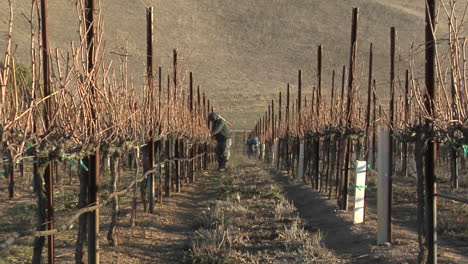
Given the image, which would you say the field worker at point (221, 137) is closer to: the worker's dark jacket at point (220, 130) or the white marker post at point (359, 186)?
the worker's dark jacket at point (220, 130)

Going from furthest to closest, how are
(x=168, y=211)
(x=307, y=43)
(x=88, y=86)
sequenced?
(x=307, y=43)
(x=168, y=211)
(x=88, y=86)

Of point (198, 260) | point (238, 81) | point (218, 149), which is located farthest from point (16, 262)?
point (238, 81)

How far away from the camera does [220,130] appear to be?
27.2 metres

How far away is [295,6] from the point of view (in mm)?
92312

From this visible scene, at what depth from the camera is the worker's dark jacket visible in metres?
26.7

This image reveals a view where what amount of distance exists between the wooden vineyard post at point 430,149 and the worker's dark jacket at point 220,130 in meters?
18.3

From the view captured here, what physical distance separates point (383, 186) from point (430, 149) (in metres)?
1.98

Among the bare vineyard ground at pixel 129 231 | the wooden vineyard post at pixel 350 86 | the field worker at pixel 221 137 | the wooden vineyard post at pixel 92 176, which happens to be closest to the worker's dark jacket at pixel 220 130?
the field worker at pixel 221 137

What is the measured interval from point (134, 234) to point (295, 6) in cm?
8392

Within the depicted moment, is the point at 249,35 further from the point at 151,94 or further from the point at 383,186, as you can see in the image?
the point at 383,186

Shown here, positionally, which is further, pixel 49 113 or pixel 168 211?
pixel 168 211

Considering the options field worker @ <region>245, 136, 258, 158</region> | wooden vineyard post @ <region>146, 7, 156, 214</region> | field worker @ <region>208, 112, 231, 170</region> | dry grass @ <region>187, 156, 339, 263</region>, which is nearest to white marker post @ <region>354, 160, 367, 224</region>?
dry grass @ <region>187, 156, 339, 263</region>

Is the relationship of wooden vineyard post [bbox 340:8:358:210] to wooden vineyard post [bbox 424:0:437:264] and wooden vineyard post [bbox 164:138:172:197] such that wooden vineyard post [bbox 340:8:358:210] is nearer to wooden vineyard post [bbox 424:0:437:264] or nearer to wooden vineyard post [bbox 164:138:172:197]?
wooden vineyard post [bbox 164:138:172:197]

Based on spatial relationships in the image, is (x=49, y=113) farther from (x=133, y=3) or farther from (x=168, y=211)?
(x=133, y=3)
